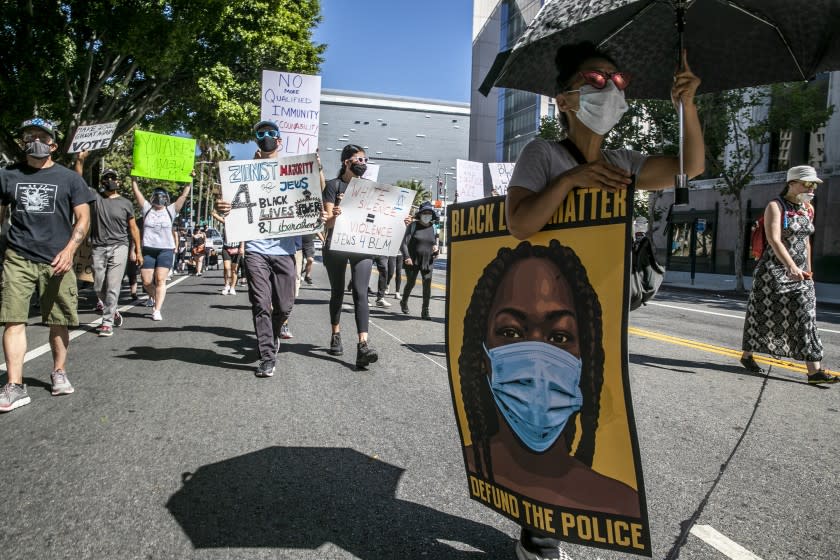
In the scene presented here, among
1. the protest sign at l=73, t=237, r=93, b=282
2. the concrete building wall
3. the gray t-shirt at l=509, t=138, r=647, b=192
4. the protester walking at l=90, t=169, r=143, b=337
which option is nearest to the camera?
the gray t-shirt at l=509, t=138, r=647, b=192

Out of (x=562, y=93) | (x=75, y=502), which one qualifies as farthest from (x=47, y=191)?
(x=562, y=93)

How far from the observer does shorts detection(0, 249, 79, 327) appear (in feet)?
14.6

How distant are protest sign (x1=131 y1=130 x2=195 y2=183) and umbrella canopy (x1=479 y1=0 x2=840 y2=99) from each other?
8.28 meters

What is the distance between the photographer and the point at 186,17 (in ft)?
46.3

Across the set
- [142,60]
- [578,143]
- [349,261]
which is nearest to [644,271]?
[578,143]

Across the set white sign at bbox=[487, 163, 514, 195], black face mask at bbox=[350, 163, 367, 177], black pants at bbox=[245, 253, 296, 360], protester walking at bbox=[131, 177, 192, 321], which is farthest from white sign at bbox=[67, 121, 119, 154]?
white sign at bbox=[487, 163, 514, 195]

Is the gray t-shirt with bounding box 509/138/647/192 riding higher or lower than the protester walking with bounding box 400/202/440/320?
higher

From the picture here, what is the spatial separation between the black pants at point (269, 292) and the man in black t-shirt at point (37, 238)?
4.58ft

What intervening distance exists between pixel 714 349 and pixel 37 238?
24.2ft

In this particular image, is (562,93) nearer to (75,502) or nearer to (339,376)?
(75,502)

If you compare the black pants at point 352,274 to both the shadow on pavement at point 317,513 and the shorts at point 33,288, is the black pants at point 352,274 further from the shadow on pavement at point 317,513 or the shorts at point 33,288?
the shadow on pavement at point 317,513

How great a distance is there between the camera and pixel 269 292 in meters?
5.73

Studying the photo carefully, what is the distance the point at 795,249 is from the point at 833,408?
1.67 meters

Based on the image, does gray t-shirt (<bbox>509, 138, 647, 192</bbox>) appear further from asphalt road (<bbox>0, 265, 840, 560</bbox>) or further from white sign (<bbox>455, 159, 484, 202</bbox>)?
white sign (<bbox>455, 159, 484, 202</bbox>)
